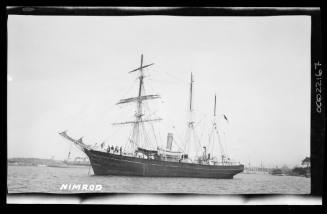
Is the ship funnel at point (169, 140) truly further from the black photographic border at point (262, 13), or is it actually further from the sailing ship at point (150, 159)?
the black photographic border at point (262, 13)

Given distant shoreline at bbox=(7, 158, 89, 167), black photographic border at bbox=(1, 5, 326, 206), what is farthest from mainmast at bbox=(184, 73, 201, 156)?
distant shoreline at bbox=(7, 158, 89, 167)

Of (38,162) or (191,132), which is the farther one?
(191,132)

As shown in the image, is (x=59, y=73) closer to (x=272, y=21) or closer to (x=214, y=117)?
(x=214, y=117)

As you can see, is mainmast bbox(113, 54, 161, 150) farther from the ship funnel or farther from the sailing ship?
the ship funnel

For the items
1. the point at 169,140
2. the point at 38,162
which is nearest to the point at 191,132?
the point at 169,140

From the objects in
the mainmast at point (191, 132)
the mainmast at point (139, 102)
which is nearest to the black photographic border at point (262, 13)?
the mainmast at point (139, 102)

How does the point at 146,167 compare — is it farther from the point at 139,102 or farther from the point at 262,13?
the point at 262,13
